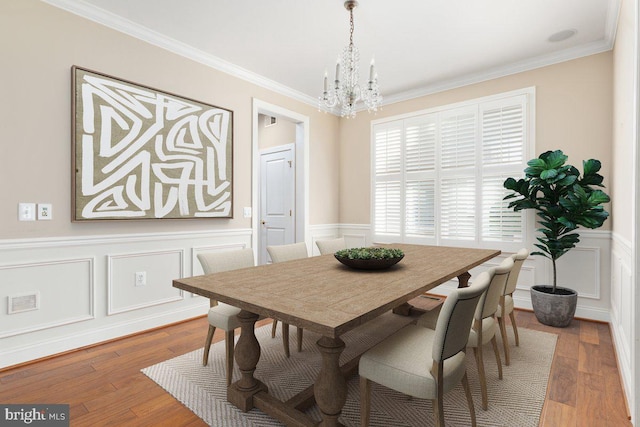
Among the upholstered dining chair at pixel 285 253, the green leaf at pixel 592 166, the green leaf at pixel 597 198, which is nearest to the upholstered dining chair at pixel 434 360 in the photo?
the upholstered dining chair at pixel 285 253

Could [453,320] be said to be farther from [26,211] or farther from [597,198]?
[26,211]

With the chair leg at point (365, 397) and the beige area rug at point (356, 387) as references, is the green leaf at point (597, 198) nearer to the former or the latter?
the beige area rug at point (356, 387)

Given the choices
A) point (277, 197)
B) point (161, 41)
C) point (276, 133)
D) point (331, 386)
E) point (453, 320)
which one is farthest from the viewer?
point (276, 133)

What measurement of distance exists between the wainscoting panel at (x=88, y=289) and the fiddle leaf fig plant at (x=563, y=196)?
11.5 ft

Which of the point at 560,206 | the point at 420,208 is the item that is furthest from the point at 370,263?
the point at 420,208

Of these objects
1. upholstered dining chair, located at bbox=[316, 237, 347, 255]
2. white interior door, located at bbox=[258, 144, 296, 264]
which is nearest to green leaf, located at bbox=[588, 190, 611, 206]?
upholstered dining chair, located at bbox=[316, 237, 347, 255]

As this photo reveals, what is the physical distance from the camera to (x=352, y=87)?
257 cm

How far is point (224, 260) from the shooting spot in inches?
97.4

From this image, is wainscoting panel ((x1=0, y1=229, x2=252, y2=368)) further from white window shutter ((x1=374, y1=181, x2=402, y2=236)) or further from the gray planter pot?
the gray planter pot

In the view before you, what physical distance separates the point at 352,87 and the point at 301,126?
2.34 metres

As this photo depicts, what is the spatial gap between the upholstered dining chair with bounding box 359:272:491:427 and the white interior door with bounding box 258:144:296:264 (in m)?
3.53

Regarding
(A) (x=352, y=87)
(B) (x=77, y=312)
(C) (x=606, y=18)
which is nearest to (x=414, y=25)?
(A) (x=352, y=87)

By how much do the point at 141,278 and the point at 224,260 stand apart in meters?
1.17

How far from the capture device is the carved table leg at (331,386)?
1444mm
